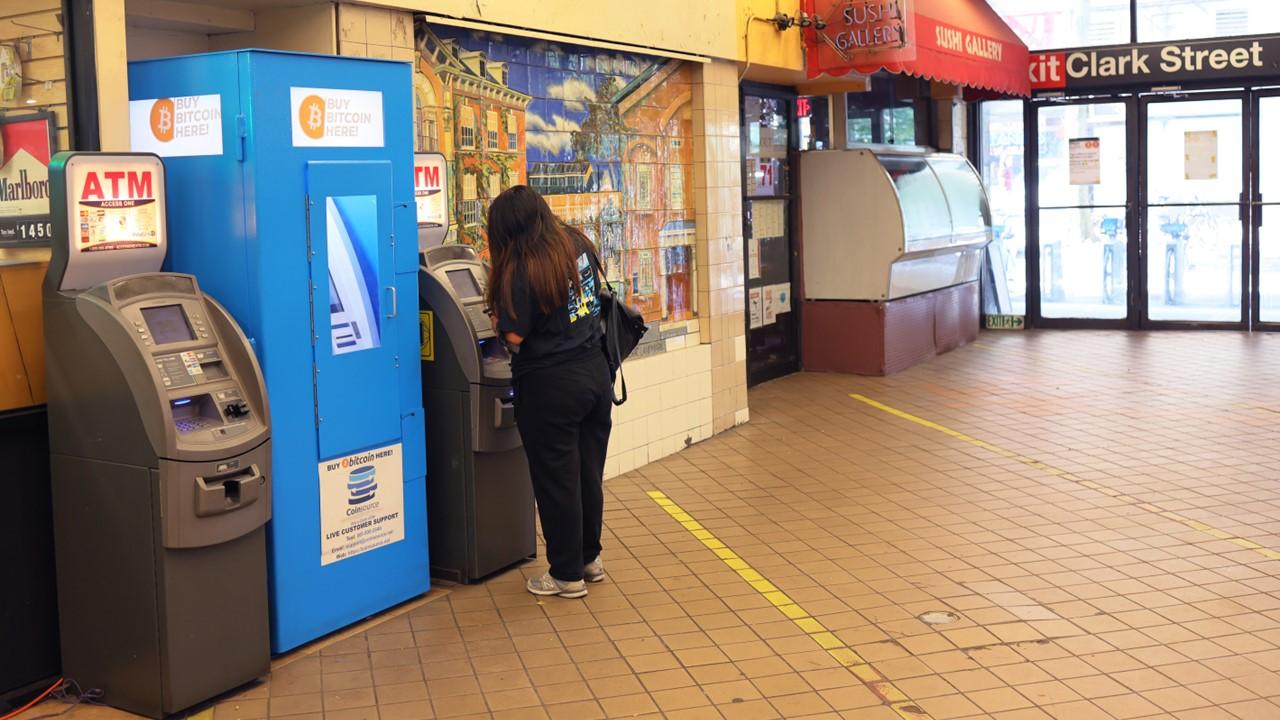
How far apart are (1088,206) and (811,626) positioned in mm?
11204

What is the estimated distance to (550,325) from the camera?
5.69 metres

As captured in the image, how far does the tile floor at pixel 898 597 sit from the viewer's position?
15.6ft

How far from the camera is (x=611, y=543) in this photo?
6.89m

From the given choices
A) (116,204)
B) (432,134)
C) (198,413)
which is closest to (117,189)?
(116,204)

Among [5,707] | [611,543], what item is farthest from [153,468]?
[611,543]

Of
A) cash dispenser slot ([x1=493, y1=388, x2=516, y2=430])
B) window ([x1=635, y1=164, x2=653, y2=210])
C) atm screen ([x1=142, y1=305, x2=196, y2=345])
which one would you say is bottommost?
cash dispenser slot ([x1=493, y1=388, x2=516, y2=430])

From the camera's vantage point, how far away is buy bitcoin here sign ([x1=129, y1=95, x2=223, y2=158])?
5020 mm

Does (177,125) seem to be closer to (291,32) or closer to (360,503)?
(291,32)

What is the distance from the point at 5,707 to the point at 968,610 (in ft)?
12.6

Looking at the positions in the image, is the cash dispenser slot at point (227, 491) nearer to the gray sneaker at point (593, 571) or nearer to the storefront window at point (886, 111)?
the gray sneaker at point (593, 571)

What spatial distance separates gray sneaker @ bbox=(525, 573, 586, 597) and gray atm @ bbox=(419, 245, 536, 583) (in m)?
0.30

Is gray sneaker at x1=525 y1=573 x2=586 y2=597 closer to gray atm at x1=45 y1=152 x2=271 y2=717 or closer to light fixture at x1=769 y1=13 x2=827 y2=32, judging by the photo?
gray atm at x1=45 y1=152 x2=271 y2=717

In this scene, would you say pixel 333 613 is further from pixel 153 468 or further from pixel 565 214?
pixel 565 214

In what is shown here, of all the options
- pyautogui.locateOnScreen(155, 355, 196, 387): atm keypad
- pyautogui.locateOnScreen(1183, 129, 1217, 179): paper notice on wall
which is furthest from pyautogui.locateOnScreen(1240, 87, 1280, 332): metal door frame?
pyautogui.locateOnScreen(155, 355, 196, 387): atm keypad
